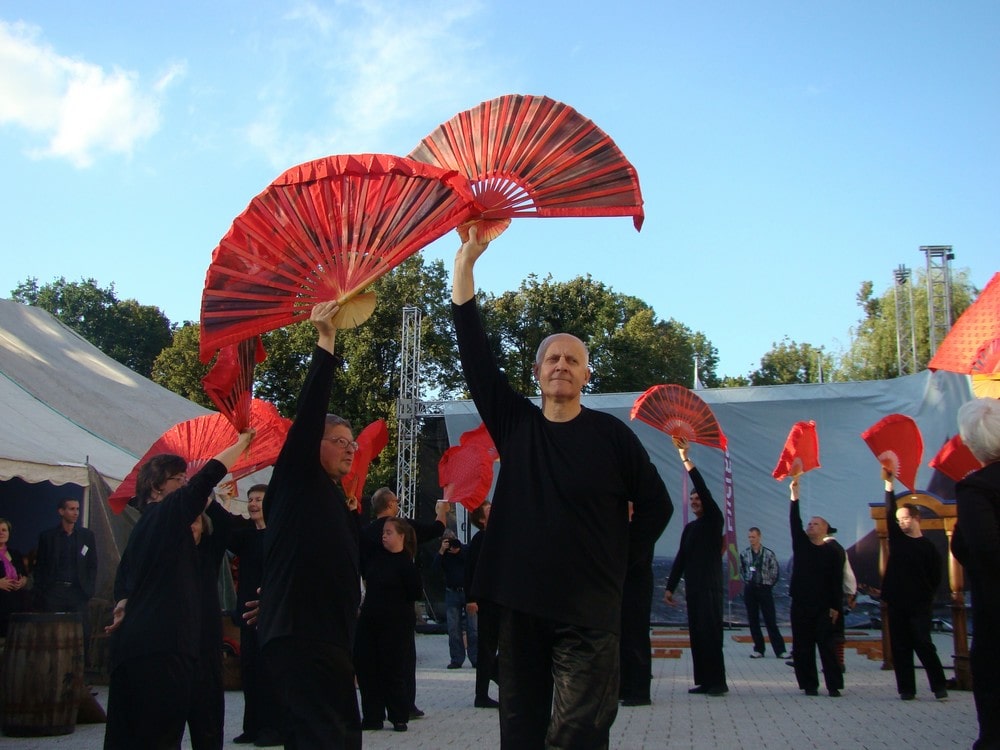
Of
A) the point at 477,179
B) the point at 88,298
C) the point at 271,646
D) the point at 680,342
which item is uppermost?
the point at 88,298

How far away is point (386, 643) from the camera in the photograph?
27.9ft

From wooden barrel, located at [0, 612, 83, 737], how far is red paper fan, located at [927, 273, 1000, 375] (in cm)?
717

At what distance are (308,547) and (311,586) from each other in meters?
0.16

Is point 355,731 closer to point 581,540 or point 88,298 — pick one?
point 581,540

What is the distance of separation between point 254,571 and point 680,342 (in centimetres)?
4385

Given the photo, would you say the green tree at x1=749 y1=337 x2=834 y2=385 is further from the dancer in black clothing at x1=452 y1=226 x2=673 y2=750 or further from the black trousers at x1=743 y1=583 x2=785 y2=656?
the dancer in black clothing at x1=452 y1=226 x2=673 y2=750

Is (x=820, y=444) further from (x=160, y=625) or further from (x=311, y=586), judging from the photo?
(x=311, y=586)

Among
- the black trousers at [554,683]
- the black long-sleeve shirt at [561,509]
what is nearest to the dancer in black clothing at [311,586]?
the black long-sleeve shirt at [561,509]

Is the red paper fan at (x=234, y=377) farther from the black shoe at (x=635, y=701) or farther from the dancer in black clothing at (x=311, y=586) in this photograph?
the black shoe at (x=635, y=701)

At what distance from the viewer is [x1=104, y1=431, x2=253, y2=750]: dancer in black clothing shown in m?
4.46

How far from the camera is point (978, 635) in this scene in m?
4.03

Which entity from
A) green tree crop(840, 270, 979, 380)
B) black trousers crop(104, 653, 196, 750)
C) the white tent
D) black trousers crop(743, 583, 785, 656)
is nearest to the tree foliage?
green tree crop(840, 270, 979, 380)

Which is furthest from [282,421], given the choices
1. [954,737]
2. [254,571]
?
[954,737]

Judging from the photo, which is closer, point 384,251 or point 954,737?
point 384,251
